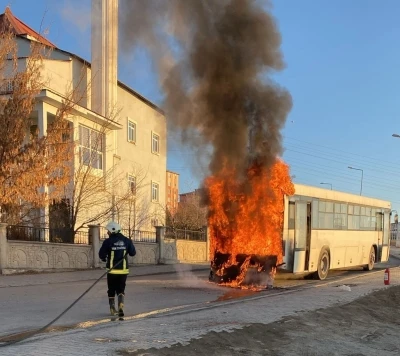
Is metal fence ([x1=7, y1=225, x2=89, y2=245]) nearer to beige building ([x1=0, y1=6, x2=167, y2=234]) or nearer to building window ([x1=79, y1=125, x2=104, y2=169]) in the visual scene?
beige building ([x1=0, y1=6, x2=167, y2=234])

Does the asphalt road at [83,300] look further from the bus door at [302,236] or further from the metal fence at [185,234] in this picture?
the metal fence at [185,234]

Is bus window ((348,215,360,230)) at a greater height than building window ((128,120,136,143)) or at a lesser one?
lesser

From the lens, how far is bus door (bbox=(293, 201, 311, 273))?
14688 millimetres

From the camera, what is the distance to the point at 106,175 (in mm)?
26375

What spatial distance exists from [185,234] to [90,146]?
8.29 m

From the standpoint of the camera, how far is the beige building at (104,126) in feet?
73.9

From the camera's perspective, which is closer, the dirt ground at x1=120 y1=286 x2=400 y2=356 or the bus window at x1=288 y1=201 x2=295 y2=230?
the dirt ground at x1=120 y1=286 x2=400 y2=356

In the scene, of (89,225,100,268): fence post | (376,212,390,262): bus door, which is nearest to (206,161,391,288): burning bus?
(376,212,390,262): bus door

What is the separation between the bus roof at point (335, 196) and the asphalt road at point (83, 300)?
9.61ft

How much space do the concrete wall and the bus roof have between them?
375 inches

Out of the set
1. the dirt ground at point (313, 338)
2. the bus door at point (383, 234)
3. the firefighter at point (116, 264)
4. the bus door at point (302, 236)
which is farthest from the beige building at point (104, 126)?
the dirt ground at point (313, 338)

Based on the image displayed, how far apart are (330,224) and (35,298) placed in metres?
9.82

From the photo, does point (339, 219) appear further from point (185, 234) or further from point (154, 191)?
point (154, 191)


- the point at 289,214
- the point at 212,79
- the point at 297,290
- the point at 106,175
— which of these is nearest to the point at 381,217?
the point at 289,214
